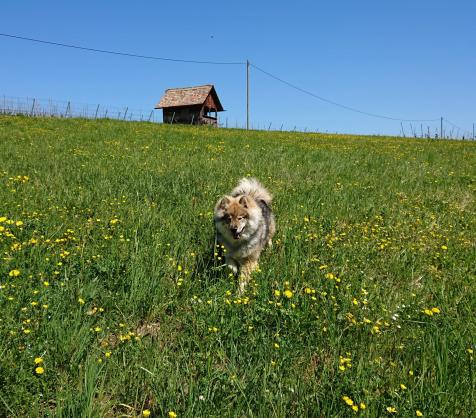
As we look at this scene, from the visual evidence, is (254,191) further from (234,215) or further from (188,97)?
(188,97)

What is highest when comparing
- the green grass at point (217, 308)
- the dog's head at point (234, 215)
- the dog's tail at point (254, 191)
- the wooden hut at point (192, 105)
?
the wooden hut at point (192, 105)

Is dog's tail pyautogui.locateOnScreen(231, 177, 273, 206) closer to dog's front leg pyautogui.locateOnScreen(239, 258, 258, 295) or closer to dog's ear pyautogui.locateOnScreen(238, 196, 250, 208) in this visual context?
dog's ear pyautogui.locateOnScreen(238, 196, 250, 208)

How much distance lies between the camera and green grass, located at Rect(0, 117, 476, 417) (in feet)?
7.48

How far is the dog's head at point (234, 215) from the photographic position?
15.2 ft

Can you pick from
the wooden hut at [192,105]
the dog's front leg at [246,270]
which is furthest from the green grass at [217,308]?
the wooden hut at [192,105]

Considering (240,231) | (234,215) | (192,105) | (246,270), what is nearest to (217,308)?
(246,270)

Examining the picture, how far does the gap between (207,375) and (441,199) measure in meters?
7.21

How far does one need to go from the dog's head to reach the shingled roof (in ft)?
144

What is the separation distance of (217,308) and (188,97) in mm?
48728

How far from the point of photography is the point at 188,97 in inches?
1917

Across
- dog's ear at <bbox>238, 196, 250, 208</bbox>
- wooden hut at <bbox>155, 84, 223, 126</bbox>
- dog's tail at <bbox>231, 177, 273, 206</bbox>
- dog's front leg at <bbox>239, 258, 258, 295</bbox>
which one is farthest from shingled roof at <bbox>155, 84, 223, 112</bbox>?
dog's front leg at <bbox>239, 258, 258, 295</bbox>

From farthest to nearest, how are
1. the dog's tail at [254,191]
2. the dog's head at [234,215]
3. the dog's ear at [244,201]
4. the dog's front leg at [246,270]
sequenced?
the dog's tail at [254,191] < the dog's ear at [244,201] < the dog's head at [234,215] < the dog's front leg at [246,270]

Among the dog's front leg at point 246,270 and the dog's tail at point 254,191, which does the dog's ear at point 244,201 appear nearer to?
the dog's front leg at point 246,270

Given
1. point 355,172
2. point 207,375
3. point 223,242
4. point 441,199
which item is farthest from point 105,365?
point 355,172
